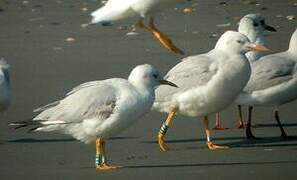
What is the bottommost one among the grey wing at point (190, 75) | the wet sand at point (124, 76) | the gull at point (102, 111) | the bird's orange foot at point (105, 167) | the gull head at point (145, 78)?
the wet sand at point (124, 76)

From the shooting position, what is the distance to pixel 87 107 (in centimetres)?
783

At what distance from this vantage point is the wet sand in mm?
7578

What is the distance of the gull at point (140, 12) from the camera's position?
10.3 meters

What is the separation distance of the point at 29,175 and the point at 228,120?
10.5ft

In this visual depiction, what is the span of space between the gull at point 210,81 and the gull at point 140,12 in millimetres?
1295

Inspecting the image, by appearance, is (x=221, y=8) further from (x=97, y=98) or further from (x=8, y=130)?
(x=97, y=98)

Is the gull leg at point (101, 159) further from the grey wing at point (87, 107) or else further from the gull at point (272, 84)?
the gull at point (272, 84)

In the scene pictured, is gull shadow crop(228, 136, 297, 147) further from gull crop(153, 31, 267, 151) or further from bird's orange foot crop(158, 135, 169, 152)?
bird's orange foot crop(158, 135, 169, 152)

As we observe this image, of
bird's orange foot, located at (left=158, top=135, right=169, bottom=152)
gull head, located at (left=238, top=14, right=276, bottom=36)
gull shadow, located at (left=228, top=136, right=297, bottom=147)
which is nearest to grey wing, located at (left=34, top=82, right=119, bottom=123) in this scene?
bird's orange foot, located at (left=158, top=135, right=169, bottom=152)

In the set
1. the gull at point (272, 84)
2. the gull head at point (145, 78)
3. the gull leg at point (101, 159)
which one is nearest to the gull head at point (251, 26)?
the gull at point (272, 84)

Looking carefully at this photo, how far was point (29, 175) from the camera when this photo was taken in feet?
24.1

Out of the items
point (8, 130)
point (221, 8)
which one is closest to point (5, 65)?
point (8, 130)

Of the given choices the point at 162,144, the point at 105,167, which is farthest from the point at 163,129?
the point at 105,167

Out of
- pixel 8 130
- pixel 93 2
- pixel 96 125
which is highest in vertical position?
pixel 96 125
